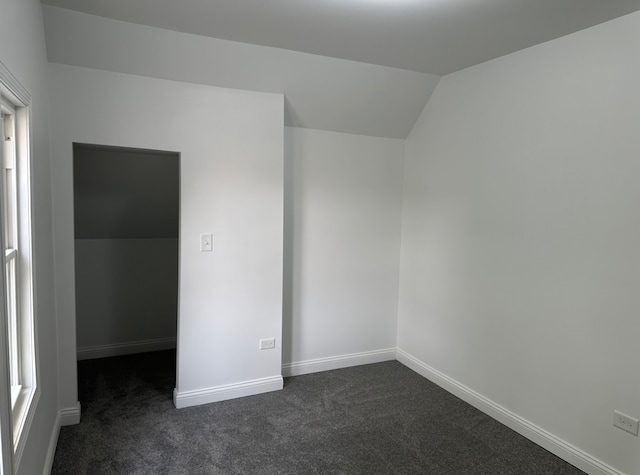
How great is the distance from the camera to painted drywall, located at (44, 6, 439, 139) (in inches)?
96.2

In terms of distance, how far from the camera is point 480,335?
3055 millimetres

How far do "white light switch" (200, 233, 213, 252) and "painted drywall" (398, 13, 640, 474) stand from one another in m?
1.91

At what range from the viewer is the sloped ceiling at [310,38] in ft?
7.06

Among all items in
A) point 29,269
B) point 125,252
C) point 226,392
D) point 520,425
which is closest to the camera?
point 29,269

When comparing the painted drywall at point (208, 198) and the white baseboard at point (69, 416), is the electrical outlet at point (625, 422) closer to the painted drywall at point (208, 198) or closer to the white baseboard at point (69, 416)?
the painted drywall at point (208, 198)

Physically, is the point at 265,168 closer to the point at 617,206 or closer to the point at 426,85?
the point at 426,85

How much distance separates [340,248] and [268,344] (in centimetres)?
110

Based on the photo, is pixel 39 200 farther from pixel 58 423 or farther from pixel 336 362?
pixel 336 362

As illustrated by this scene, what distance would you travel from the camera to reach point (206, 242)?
296 centimetres

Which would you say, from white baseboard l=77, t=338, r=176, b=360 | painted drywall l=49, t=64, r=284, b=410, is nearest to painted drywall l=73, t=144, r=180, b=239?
painted drywall l=49, t=64, r=284, b=410

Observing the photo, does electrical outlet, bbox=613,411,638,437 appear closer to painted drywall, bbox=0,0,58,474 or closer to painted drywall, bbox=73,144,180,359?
painted drywall, bbox=0,0,58,474

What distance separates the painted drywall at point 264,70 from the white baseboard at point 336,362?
2139 millimetres

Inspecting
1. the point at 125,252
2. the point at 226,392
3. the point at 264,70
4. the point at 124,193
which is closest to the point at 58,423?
the point at 226,392

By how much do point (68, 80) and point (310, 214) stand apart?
2020 millimetres
